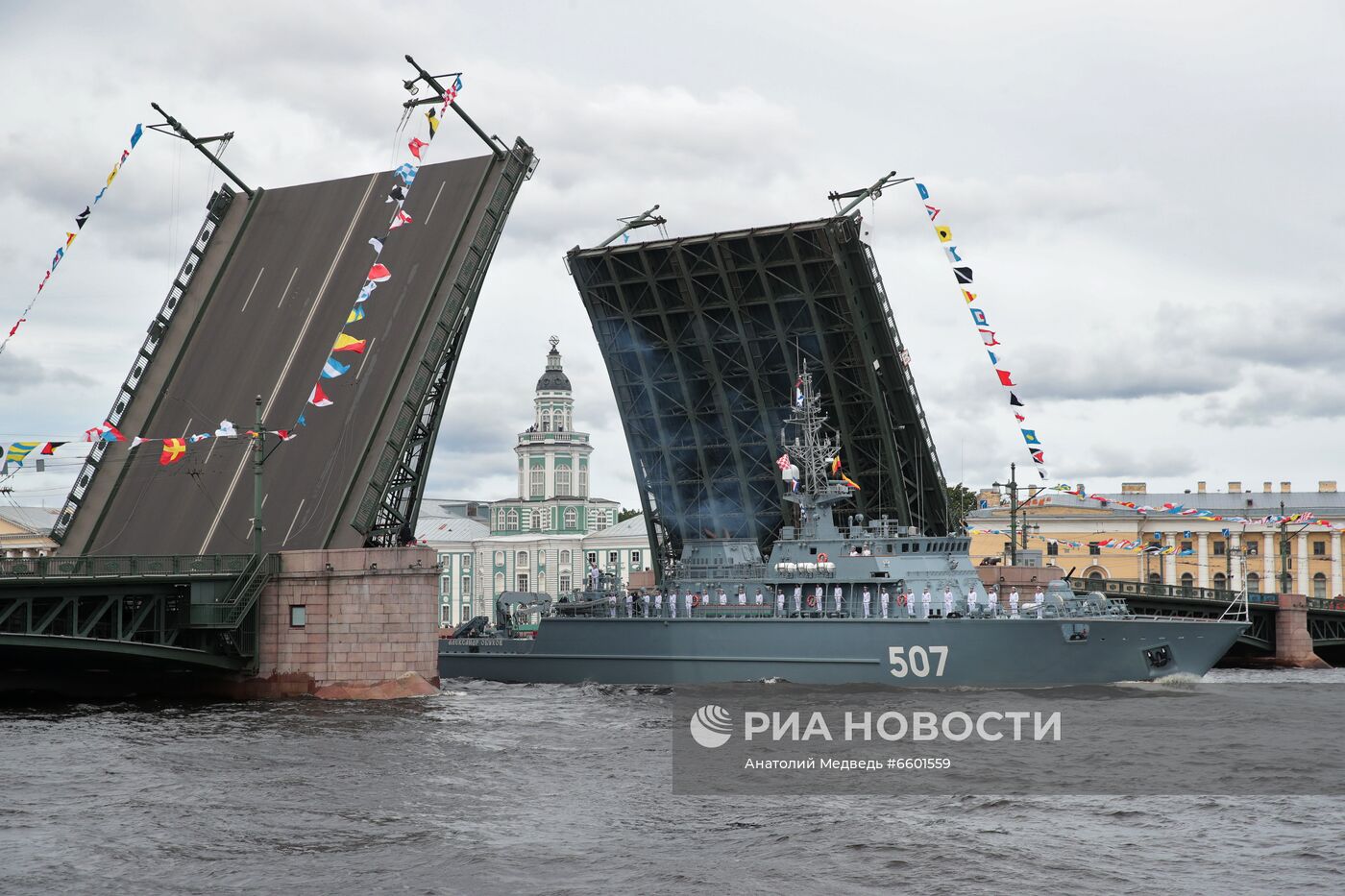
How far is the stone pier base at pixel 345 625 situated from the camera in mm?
25672

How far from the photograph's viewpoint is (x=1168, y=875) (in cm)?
1340

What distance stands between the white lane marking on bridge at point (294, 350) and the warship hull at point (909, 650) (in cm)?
844

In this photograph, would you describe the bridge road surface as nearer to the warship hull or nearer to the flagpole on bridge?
the flagpole on bridge

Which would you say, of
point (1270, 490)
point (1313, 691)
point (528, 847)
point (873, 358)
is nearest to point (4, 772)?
point (528, 847)

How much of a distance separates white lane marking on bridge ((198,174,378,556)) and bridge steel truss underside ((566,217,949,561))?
4.69 meters

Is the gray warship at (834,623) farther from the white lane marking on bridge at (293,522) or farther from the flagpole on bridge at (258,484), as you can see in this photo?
the flagpole on bridge at (258,484)

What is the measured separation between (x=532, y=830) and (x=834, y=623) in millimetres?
14467

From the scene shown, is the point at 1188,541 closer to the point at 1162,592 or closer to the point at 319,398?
the point at 1162,592

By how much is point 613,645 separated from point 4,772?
15.5m

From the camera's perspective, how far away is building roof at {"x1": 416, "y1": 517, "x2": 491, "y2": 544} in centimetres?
7300

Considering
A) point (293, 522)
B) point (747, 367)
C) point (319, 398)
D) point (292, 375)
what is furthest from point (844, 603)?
point (292, 375)

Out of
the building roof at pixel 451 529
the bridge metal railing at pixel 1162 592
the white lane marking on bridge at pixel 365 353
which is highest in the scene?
the white lane marking on bridge at pixel 365 353

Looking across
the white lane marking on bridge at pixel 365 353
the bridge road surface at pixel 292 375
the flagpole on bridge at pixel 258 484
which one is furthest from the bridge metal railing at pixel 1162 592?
the flagpole on bridge at pixel 258 484

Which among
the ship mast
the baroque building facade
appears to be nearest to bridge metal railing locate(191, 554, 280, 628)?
the ship mast
